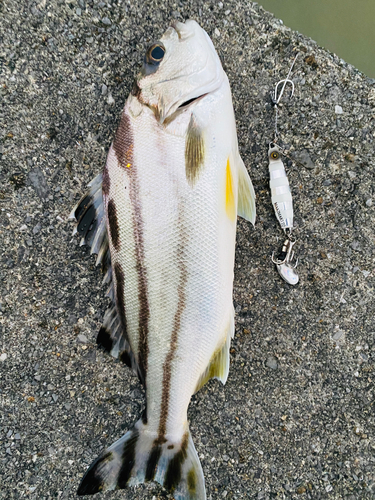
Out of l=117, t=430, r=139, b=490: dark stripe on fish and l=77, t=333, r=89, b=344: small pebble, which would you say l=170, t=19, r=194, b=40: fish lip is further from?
l=117, t=430, r=139, b=490: dark stripe on fish

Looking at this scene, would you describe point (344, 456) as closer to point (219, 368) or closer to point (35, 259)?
point (219, 368)

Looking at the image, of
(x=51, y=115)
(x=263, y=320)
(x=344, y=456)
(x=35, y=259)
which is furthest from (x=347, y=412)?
(x=51, y=115)

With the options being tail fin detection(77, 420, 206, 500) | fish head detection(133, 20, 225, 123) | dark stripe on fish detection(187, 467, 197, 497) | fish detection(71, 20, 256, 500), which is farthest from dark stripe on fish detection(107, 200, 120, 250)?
dark stripe on fish detection(187, 467, 197, 497)

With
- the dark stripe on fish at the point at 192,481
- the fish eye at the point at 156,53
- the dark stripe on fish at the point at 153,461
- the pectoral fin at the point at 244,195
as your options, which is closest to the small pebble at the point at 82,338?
the dark stripe on fish at the point at 153,461

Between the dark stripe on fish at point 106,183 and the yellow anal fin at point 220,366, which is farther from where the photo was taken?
the yellow anal fin at point 220,366

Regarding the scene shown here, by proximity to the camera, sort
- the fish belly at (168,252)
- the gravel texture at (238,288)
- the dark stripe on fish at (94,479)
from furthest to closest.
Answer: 1. the gravel texture at (238,288)
2. the dark stripe on fish at (94,479)
3. the fish belly at (168,252)

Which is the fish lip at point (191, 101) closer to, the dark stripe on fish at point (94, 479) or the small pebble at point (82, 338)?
the small pebble at point (82, 338)

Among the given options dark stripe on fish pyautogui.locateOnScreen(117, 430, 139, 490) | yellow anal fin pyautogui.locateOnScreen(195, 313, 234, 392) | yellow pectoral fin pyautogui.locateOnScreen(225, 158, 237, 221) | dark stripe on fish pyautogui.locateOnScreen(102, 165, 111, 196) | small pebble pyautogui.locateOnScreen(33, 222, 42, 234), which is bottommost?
dark stripe on fish pyautogui.locateOnScreen(117, 430, 139, 490)

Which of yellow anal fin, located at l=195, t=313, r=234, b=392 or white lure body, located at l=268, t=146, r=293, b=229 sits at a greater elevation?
white lure body, located at l=268, t=146, r=293, b=229
